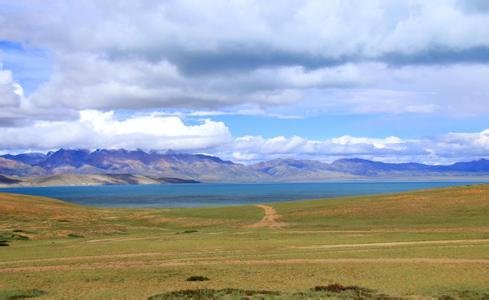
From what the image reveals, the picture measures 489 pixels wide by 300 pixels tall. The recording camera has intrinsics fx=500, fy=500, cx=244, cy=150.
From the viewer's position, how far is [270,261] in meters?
35.1

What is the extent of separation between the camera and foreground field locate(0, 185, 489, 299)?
2527 centimetres

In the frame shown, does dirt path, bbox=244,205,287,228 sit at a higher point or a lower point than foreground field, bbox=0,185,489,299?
lower

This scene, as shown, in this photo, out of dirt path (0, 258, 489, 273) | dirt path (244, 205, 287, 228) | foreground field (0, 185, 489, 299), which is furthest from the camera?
dirt path (244, 205, 287, 228)

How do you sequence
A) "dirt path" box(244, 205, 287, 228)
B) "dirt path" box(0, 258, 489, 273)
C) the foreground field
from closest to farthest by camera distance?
the foreground field, "dirt path" box(0, 258, 489, 273), "dirt path" box(244, 205, 287, 228)

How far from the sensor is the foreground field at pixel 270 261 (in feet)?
82.9

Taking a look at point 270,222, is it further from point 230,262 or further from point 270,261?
point 230,262

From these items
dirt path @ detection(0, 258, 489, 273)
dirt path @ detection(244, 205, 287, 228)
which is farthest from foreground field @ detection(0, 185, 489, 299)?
dirt path @ detection(244, 205, 287, 228)

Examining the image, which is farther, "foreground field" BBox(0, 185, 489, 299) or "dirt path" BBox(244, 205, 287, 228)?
"dirt path" BBox(244, 205, 287, 228)

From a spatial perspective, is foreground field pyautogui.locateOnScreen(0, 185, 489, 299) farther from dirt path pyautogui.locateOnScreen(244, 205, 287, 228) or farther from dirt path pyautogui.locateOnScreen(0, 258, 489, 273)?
dirt path pyautogui.locateOnScreen(244, 205, 287, 228)

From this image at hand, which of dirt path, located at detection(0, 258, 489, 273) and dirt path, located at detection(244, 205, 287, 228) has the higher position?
dirt path, located at detection(0, 258, 489, 273)

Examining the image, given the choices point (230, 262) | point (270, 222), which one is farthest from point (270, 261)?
point (270, 222)

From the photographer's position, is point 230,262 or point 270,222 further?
point 270,222

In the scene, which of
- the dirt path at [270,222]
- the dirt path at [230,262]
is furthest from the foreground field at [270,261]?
the dirt path at [270,222]

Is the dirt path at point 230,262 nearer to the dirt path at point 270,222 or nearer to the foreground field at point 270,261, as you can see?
the foreground field at point 270,261
